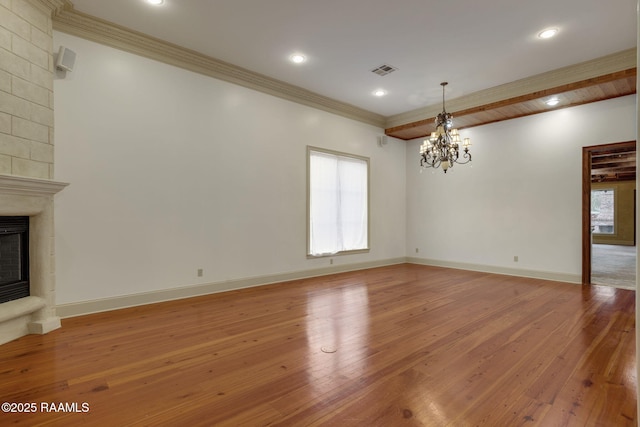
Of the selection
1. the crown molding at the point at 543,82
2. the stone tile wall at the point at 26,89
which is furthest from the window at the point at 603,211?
the stone tile wall at the point at 26,89

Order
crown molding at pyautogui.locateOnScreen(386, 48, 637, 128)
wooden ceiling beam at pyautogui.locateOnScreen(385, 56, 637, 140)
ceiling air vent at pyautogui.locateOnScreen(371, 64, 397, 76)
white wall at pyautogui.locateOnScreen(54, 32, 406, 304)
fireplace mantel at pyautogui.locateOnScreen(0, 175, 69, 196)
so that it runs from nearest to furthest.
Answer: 1. fireplace mantel at pyautogui.locateOnScreen(0, 175, 69, 196)
2. white wall at pyautogui.locateOnScreen(54, 32, 406, 304)
3. crown molding at pyautogui.locateOnScreen(386, 48, 637, 128)
4. wooden ceiling beam at pyautogui.locateOnScreen(385, 56, 637, 140)
5. ceiling air vent at pyautogui.locateOnScreen(371, 64, 397, 76)

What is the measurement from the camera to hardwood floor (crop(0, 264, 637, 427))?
1.85m

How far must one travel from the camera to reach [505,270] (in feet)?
21.0

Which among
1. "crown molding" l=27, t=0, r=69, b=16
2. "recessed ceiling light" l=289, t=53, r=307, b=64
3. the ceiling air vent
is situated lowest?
"crown molding" l=27, t=0, r=69, b=16

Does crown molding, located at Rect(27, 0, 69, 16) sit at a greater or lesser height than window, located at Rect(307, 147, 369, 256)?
greater

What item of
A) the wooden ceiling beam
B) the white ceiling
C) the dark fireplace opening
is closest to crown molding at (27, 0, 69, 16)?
the white ceiling

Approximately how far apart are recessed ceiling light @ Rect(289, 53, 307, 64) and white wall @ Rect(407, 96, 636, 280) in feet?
14.0

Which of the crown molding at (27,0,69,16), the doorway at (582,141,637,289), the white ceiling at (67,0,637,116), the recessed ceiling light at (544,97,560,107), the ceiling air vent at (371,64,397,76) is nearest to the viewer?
the crown molding at (27,0,69,16)

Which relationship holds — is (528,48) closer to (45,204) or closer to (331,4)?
(331,4)

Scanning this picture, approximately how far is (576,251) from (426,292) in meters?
3.09

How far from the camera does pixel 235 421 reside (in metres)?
1.77

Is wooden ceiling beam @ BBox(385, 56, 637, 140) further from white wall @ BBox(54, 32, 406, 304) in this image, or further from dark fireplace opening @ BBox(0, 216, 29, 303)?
dark fireplace opening @ BBox(0, 216, 29, 303)

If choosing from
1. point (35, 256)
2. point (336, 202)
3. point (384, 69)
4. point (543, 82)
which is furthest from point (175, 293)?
point (543, 82)

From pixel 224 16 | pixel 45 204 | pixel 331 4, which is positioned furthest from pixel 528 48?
pixel 45 204
